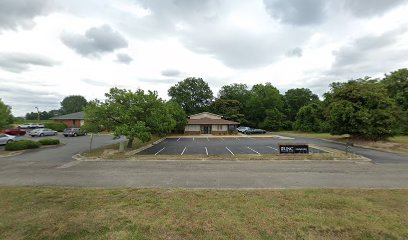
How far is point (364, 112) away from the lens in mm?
26812

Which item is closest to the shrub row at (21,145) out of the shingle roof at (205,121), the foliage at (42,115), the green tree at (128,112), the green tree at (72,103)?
the green tree at (128,112)

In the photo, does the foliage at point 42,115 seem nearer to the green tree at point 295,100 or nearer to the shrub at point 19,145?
the shrub at point 19,145

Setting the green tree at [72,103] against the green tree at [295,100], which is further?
the green tree at [72,103]

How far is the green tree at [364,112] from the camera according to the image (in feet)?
86.5

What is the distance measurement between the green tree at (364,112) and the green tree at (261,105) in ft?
110

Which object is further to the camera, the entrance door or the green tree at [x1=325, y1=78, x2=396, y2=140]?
the entrance door

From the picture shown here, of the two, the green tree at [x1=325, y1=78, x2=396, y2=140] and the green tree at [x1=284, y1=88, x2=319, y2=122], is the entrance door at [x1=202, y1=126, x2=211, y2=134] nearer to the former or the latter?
the green tree at [x1=325, y1=78, x2=396, y2=140]

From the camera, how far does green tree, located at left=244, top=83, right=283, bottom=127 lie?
64125mm

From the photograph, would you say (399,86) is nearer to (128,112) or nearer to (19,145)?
(128,112)

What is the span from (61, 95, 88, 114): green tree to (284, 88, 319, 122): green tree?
375ft

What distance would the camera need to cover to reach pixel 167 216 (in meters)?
6.43

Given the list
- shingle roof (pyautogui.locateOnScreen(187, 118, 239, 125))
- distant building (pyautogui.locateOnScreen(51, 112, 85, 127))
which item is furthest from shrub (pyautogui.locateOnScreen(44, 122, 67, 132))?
shingle roof (pyautogui.locateOnScreen(187, 118, 239, 125))

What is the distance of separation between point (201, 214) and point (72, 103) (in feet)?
494

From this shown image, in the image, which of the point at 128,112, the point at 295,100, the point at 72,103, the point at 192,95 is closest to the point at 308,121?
the point at 295,100
